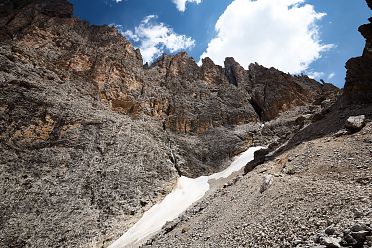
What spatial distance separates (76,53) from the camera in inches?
1954

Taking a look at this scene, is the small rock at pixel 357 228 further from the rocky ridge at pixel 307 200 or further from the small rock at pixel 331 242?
the small rock at pixel 331 242

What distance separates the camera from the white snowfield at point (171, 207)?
89.4ft

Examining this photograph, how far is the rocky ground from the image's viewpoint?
1091cm

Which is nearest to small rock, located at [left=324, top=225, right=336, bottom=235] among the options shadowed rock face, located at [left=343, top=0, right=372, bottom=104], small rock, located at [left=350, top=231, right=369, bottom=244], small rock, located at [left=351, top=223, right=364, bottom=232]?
small rock, located at [left=351, top=223, right=364, bottom=232]

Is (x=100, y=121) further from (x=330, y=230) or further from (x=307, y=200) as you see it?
(x=330, y=230)

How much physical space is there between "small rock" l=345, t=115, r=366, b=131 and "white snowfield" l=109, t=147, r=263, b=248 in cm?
1612

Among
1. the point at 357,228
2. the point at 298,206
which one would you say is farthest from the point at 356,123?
the point at 357,228

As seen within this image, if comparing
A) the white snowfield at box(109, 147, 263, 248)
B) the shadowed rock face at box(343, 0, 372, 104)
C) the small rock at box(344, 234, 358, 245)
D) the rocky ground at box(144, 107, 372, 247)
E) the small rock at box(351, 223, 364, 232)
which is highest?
the shadowed rock face at box(343, 0, 372, 104)

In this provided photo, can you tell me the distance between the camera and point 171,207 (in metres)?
32.8

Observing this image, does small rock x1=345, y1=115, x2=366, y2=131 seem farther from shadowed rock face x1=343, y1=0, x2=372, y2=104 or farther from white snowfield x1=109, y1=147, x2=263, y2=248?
white snowfield x1=109, y1=147, x2=263, y2=248

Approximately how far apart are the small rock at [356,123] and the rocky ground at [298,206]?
0.39m

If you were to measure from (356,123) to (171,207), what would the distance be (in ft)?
63.1

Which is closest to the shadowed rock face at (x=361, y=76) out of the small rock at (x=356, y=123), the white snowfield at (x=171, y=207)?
the small rock at (x=356, y=123)

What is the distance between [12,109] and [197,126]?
2722 centimetres
